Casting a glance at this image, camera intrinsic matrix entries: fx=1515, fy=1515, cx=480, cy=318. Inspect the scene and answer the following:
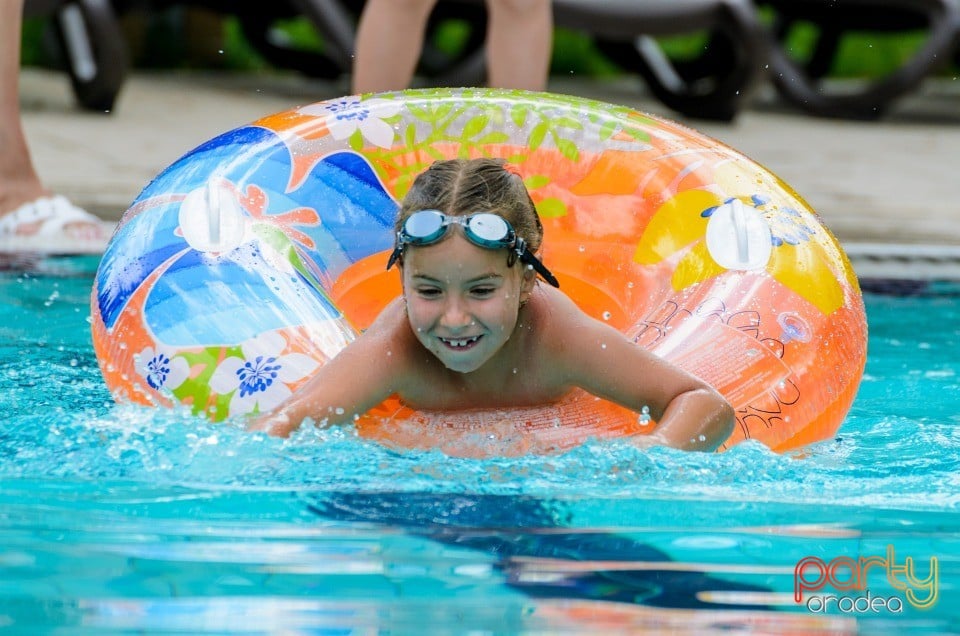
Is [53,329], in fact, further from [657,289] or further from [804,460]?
[804,460]

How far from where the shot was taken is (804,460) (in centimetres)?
286

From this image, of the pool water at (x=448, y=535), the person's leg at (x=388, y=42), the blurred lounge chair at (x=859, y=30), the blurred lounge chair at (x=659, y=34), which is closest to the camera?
the pool water at (x=448, y=535)

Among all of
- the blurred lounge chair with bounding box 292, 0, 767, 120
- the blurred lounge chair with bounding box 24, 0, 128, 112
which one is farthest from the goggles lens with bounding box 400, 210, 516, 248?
the blurred lounge chair with bounding box 292, 0, 767, 120

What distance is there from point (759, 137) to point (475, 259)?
5.62 m

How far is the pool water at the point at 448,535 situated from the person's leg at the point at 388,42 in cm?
152

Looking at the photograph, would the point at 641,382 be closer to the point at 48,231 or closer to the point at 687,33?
the point at 48,231

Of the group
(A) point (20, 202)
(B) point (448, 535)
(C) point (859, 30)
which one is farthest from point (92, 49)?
(B) point (448, 535)

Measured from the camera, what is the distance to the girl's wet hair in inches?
109

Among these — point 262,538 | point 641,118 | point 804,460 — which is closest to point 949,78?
point 641,118

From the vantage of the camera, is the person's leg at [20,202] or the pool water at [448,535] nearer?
the pool water at [448,535]

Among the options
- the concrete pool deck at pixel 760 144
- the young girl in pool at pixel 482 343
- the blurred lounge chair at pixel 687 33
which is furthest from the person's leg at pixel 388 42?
the blurred lounge chair at pixel 687 33

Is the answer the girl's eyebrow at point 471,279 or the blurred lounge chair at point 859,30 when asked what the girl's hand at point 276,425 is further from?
the blurred lounge chair at point 859,30

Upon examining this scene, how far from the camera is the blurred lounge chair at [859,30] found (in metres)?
8.34

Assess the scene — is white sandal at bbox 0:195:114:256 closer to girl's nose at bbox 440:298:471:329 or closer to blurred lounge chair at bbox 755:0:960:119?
girl's nose at bbox 440:298:471:329
